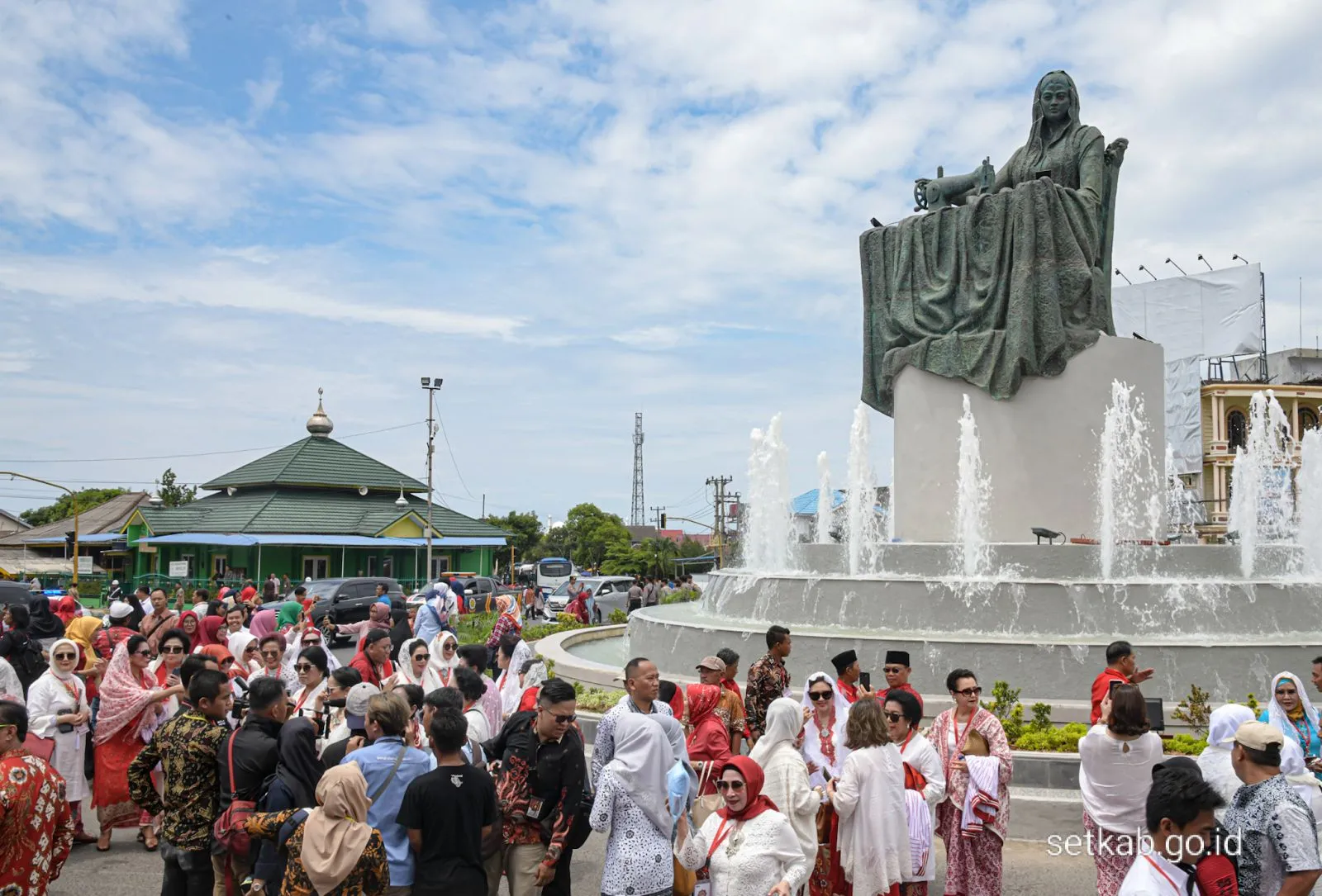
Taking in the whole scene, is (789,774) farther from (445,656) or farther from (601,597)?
(601,597)

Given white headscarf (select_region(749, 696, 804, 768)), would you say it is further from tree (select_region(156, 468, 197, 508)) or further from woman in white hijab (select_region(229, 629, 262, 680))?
tree (select_region(156, 468, 197, 508))

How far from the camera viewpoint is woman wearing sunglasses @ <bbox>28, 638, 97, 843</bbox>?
23.4ft

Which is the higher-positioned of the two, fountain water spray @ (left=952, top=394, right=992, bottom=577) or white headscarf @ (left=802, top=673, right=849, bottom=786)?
fountain water spray @ (left=952, top=394, right=992, bottom=577)

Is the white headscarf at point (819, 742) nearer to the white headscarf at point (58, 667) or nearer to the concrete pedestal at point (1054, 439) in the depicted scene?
the white headscarf at point (58, 667)

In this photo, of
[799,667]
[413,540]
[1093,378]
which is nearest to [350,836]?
[799,667]

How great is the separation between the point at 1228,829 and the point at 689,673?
25.5ft

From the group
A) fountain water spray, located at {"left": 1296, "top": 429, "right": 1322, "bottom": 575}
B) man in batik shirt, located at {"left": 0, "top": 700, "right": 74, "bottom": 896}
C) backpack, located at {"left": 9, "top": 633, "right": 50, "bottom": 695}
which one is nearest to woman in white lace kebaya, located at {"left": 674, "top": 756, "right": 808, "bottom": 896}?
man in batik shirt, located at {"left": 0, "top": 700, "right": 74, "bottom": 896}

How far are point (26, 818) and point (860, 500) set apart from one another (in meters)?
13.6

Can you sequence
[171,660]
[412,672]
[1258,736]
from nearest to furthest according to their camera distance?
[1258,736], [171,660], [412,672]

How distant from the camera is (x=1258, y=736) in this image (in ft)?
13.0

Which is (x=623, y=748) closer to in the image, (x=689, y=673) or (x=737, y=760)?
(x=737, y=760)

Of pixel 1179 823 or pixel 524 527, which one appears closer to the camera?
pixel 1179 823

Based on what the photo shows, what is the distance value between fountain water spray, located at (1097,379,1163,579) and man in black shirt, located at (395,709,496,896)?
1280 centimetres

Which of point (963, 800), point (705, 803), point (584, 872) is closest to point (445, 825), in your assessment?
point (705, 803)
